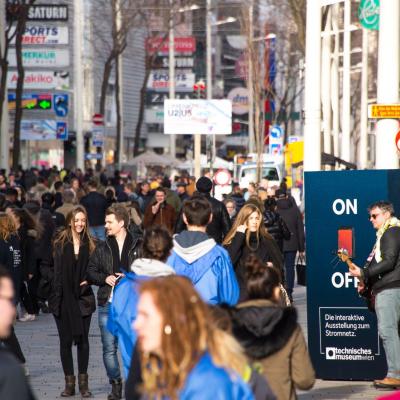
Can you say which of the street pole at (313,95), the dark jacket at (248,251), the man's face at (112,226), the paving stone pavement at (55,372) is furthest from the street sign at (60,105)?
the man's face at (112,226)

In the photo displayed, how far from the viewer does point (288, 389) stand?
7004mm

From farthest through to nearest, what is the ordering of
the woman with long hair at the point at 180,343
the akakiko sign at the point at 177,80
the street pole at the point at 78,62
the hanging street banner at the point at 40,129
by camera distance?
1. the akakiko sign at the point at 177,80
2. the hanging street banner at the point at 40,129
3. the street pole at the point at 78,62
4. the woman with long hair at the point at 180,343

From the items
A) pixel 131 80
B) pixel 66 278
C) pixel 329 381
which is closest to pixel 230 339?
pixel 66 278

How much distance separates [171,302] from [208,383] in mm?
275

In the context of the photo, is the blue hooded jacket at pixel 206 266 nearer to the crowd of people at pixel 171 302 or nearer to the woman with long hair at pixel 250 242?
the crowd of people at pixel 171 302

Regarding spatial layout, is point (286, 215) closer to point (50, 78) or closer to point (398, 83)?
point (398, 83)

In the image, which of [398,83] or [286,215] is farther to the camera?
[286,215]

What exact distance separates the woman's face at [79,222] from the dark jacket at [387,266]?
2.43 m

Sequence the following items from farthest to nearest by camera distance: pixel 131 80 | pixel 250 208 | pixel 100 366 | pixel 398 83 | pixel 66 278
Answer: pixel 131 80 < pixel 398 83 < pixel 100 366 < pixel 250 208 < pixel 66 278

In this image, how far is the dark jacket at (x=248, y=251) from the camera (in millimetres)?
13422

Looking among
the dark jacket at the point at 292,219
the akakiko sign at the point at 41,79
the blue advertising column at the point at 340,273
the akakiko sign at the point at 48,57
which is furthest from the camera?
the akakiko sign at the point at 41,79

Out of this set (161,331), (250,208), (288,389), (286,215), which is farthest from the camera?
(286,215)

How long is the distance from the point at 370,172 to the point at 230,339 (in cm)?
815

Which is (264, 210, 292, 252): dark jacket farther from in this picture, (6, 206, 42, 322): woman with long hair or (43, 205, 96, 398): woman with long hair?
(43, 205, 96, 398): woman with long hair
